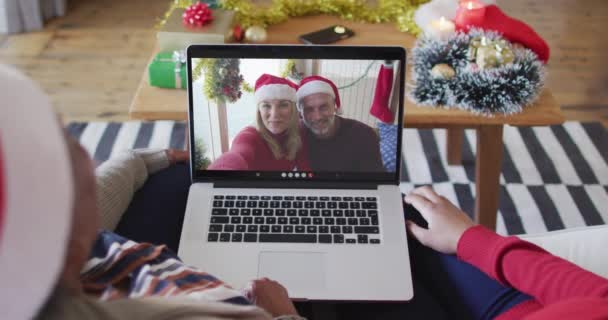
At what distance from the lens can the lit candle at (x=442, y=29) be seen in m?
1.53

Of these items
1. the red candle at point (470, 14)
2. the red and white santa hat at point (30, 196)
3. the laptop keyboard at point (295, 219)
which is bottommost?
the laptop keyboard at point (295, 219)

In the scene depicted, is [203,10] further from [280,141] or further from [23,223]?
[23,223]

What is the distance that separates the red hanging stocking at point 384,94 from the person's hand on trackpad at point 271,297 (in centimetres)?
35

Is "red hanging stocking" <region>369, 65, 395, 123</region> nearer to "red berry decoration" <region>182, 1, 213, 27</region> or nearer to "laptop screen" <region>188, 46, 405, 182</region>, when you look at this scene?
"laptop screen" <region>188, 46, 405, 182</region>

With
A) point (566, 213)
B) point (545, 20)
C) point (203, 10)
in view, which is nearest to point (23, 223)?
point (203, 10)

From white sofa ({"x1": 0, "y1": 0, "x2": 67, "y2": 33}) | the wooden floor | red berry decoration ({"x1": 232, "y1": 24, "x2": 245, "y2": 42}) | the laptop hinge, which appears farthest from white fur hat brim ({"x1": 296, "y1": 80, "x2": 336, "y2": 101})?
white sofa ({"x1": 0, "y1": 0, "x2": 67, "y2": 33})

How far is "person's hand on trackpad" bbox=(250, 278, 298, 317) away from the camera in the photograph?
89 centimetres

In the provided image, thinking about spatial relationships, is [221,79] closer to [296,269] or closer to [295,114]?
[295,114]

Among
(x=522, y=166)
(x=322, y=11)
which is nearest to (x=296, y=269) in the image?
(x=322, y=11)

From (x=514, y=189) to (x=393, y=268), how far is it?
1.12m

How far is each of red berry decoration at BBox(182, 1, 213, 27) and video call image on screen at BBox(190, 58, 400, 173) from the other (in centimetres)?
46

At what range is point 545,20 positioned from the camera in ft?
10.3

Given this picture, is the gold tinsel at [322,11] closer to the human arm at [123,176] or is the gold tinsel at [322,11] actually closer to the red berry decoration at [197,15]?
the red berry decoration at [197,15]

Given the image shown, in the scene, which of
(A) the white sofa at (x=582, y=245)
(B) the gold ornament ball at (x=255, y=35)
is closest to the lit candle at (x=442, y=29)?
(B) the gold ornament ball at (x=255, y=35)
